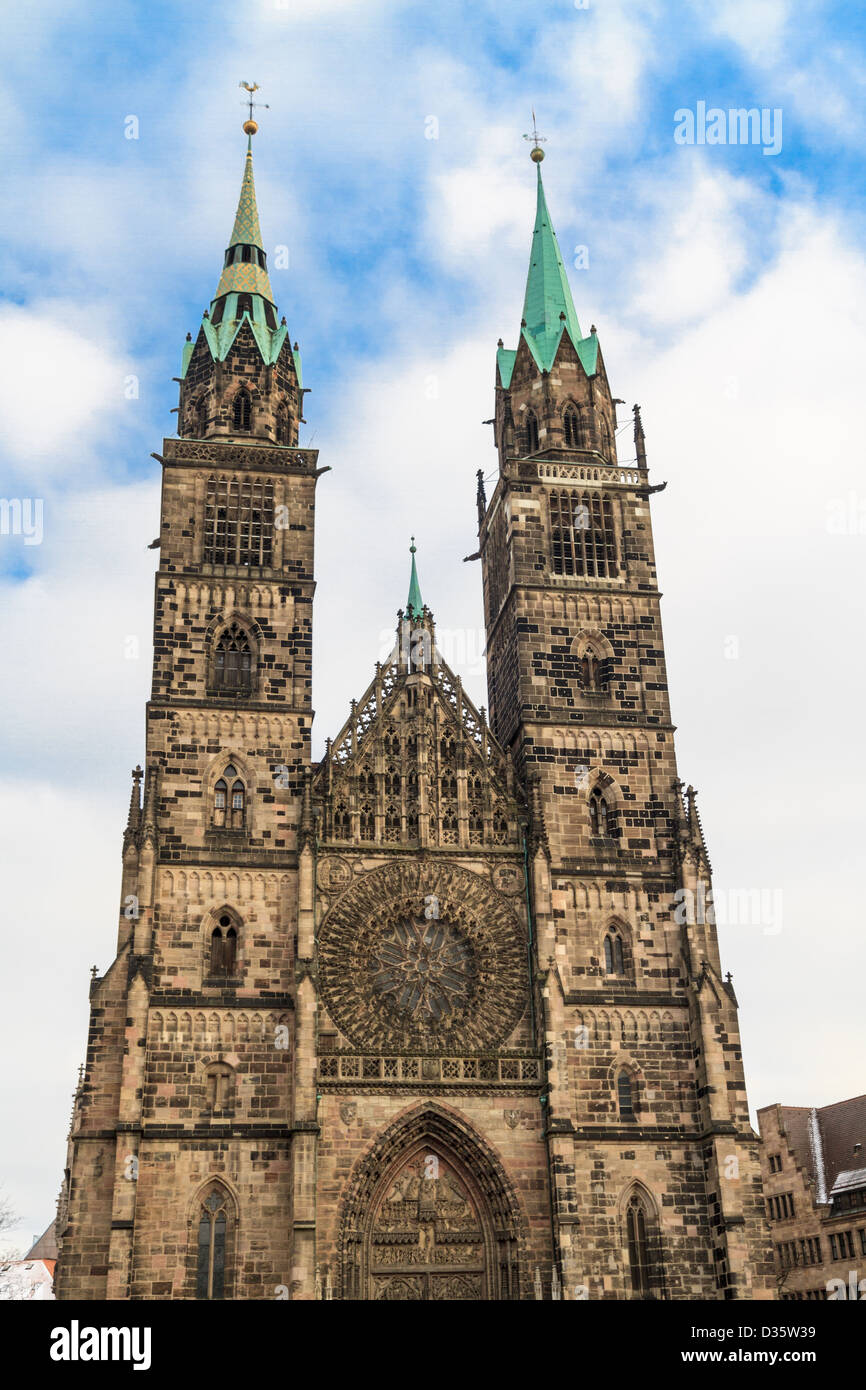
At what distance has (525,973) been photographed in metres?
34.8

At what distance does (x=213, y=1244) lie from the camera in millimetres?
31031

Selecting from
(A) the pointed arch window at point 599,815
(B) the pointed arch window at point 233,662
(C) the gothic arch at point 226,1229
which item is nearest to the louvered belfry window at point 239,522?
(B) the pointed arch window at point 233,662

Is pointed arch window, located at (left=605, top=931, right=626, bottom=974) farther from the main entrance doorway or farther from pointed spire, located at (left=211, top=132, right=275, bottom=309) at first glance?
pointed spire, located at (left=211, top=132, right=275, bottom=309)

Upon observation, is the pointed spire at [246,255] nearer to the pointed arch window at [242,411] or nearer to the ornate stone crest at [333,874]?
the pointed arch window at [242,411]

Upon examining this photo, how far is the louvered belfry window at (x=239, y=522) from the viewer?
1531 inches

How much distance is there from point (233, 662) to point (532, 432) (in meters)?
11.9

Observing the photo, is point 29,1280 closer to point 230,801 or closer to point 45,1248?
point 45,1248

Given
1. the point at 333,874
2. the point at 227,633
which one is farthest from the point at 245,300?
the point at 333,874

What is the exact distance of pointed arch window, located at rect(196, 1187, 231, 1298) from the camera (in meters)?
30.6

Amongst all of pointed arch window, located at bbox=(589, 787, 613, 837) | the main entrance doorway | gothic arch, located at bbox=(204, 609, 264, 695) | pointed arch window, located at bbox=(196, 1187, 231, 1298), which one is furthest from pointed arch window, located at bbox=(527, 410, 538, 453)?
pointed arch window, located at bbox=(196, 1187, 231, 1298)

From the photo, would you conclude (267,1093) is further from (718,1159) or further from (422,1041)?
(718,1159)

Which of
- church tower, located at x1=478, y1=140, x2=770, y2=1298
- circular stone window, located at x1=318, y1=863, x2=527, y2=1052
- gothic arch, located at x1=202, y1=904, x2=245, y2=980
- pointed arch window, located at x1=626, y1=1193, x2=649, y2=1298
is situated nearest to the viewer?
pointed arch window, located at x1=626, y1=1193, x2=649, y2=1298

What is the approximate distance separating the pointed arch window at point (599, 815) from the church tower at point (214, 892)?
759 cm

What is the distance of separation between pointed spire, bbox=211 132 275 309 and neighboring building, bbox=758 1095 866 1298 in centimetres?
3128
